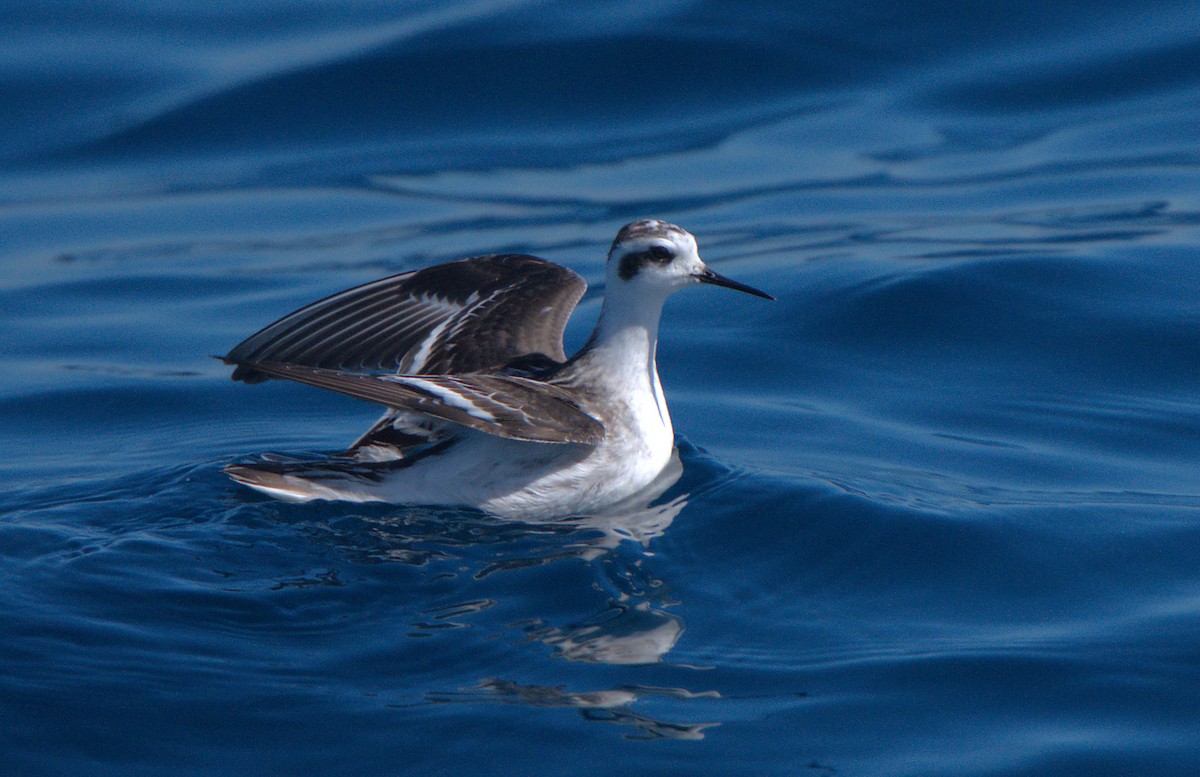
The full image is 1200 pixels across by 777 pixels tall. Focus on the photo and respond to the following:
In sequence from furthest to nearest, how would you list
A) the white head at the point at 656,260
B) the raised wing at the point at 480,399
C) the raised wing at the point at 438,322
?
the raised wing at the point at 438,322 → the white head at the point at 656,260 → the raised wing at the point at 480,399

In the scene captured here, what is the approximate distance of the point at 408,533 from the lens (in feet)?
24.9

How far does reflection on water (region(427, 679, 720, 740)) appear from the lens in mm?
5707

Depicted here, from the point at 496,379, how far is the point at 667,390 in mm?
3336

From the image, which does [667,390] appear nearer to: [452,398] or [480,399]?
[480,399]

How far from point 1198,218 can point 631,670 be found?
9.21 m

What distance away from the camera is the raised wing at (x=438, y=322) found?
8.85m

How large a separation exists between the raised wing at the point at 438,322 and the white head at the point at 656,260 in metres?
0.80

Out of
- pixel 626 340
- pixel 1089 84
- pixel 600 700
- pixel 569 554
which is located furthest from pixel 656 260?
pixel 1089 84

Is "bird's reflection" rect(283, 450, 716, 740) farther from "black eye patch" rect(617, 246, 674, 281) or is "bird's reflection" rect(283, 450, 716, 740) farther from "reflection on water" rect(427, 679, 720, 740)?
"black eye patch" rect(617, 246, 674, 281)

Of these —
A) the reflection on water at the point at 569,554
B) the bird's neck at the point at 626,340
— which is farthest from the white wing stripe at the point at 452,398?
the bird's neck at the point at 626,340

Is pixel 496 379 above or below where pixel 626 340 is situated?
below

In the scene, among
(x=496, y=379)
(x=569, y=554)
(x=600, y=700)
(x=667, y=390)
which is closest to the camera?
(x=600, y=700)

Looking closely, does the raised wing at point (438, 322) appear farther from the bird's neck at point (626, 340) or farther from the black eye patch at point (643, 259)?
the black eye patch at point (643, 259)

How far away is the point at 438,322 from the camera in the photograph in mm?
9328
